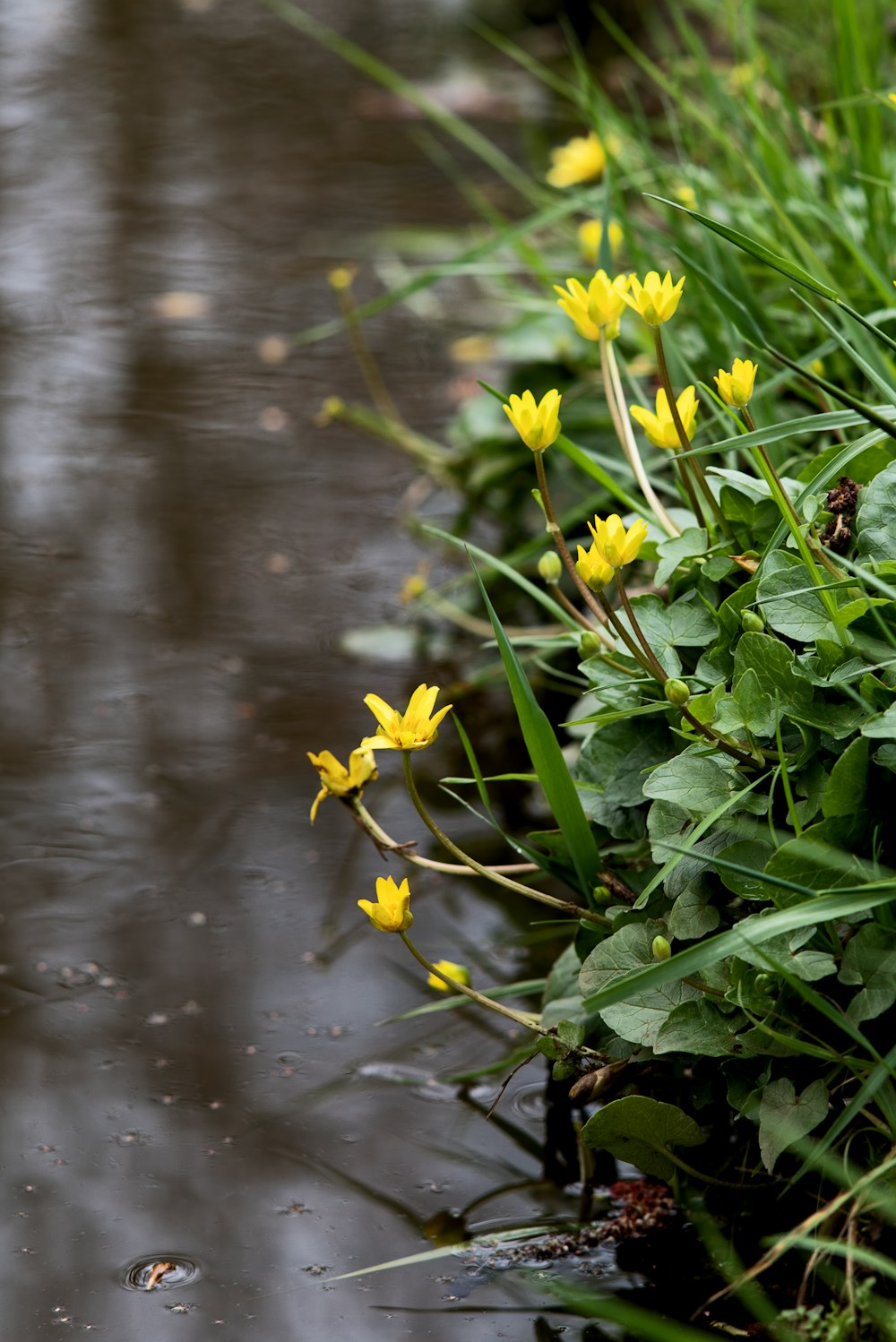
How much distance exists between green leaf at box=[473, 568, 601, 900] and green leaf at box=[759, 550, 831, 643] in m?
0.21

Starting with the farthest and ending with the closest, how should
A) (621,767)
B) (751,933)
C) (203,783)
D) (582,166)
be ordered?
(582,166) → (203,783) → (621,767) → (751,933)

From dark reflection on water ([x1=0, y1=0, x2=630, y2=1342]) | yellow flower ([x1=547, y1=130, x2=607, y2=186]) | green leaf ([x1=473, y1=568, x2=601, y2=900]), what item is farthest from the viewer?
yellow flower ([x1=547, y1=130, x2=607, y2=186])

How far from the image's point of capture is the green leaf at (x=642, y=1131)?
47.1 inches

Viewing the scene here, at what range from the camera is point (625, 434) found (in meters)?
1.40

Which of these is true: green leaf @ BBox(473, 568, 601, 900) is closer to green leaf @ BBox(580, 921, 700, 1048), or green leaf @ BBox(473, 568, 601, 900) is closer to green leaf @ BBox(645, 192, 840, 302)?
green leaf @ BBox(580, 921, 700, 1048)

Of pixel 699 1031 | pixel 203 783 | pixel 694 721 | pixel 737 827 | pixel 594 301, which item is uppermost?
pixel 594 301

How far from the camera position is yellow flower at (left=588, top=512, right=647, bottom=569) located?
1159 millimetres

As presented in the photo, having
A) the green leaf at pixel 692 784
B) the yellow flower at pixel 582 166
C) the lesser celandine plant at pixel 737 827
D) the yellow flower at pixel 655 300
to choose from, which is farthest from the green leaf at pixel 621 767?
the yellow flower at pixel 582 166

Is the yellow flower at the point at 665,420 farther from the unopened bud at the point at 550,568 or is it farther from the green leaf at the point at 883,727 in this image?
the green leaf at the point at 883,727

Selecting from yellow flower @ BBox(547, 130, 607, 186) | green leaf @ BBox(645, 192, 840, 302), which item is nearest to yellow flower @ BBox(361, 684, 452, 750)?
green leaf @ BBox(645, 192, 840, 302)

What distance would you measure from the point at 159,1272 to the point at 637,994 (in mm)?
512

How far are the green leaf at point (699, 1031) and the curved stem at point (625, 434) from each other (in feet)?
1.52

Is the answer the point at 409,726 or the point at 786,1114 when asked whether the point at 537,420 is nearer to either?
the point at 409,726

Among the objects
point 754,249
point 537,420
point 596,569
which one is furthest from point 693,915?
point 754,249
